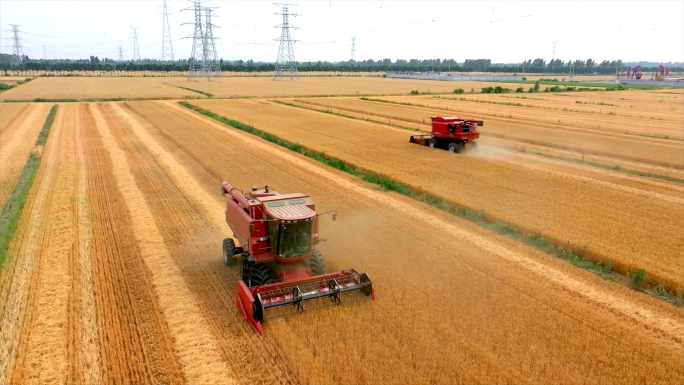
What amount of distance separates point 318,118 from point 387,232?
92.4ft

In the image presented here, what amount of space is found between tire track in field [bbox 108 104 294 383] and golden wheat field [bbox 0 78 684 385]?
5 cm

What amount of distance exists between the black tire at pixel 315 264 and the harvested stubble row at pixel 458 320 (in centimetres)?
120

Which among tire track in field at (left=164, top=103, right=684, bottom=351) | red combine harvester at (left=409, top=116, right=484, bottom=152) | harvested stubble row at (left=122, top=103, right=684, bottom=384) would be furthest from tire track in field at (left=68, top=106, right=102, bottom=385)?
red combine harvester at (left=409, top=116, right=484, bottom=152)

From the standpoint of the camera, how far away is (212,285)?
11.2m

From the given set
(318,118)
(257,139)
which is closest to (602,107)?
(318,118)

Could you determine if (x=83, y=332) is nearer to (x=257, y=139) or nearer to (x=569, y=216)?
(x=569, y=216)

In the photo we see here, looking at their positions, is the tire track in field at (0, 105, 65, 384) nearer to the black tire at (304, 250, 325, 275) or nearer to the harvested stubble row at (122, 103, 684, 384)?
the harvested stubble row at (122, 103, 684, 384)

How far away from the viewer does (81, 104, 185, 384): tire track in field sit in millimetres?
8141

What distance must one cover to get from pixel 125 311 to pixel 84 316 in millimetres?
725

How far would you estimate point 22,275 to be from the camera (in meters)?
11.5

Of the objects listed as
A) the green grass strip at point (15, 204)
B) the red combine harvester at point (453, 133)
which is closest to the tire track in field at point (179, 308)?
the green grass strip at point (15, 204)

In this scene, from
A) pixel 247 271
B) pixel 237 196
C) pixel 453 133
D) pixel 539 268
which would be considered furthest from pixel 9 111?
pixel 539 268

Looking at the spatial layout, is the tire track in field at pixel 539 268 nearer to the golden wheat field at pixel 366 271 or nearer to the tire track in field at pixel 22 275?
the golden wheat field at pixel 366 271

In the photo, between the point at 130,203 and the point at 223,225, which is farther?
the point at 130,203
